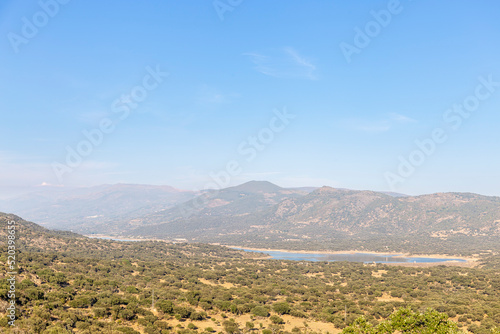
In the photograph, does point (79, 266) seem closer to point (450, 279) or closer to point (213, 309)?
point (213, 309)

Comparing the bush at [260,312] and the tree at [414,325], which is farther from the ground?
the tree at [414,325]

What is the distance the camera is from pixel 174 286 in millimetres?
58094

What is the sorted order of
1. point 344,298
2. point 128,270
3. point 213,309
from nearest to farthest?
1. point 213,309
2. point 344,298
3. point 128,270

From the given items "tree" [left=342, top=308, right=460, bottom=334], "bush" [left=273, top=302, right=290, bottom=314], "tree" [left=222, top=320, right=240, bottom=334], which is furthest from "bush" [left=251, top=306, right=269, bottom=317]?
"tree" [left=342, top=308, right=460, bottom=334]

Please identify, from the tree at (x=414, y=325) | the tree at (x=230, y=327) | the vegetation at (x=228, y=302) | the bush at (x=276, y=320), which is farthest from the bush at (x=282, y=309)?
the tree at (x=414, y=325)

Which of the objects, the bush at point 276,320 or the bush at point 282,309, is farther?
the bush at point 282,309

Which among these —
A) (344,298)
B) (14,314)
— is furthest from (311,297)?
(14,314)

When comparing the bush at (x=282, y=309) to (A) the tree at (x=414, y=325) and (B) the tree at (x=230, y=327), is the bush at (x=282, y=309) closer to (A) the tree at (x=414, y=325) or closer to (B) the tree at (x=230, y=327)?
(B) the tree at (x=230, y=327)

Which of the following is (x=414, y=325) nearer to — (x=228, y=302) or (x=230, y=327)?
(x=230, y=327)

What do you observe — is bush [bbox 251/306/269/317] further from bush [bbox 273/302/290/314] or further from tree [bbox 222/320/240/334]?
tree [bbox 222/320/240/334]

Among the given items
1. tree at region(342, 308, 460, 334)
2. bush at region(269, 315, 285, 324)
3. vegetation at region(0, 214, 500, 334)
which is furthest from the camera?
bush at region(269, 315, 285, 324)

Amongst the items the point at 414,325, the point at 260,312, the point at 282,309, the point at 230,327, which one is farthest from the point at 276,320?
the point at 414,325

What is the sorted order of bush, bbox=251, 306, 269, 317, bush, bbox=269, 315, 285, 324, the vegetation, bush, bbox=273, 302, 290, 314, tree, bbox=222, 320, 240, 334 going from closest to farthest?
1. the vegetation
2. tree, bbox=222, 320, 240, 334
3. bush, bbox=269, 315, 285, 324
4. bush, bbox=251, 306, 269, 317
5. bush, bbox=273, 302, 290, 314

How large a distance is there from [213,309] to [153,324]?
37.1ft
